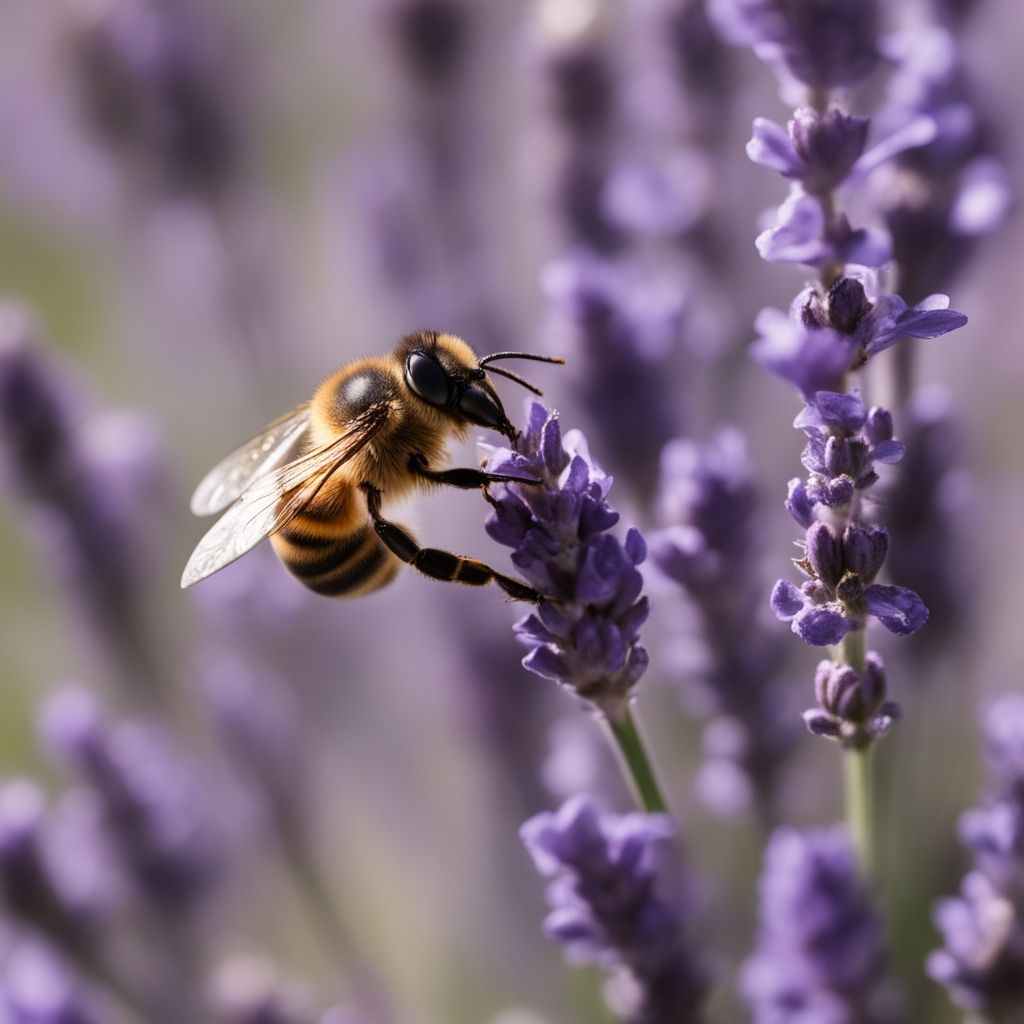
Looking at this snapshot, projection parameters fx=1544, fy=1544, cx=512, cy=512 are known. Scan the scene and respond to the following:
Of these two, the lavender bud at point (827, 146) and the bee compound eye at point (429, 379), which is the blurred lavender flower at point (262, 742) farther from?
the lavender bud at point (827, 146)

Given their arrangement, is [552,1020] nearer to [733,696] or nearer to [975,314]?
[733,696]

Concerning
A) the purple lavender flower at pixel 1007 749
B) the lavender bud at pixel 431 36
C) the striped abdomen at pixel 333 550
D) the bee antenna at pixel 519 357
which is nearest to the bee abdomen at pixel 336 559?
the striped abdomen at pixel 333 550

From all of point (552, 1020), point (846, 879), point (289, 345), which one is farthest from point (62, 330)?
point (846, 879)

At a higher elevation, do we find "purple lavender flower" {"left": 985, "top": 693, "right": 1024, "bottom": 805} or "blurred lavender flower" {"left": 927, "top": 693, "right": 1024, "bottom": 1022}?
"purple lavender flower" {"left": 985, "top": 693, "right": 1024, "bottom": 805}

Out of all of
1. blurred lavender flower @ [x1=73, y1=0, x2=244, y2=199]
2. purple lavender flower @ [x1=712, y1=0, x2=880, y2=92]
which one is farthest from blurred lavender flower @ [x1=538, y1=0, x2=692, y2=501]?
blurred lavender flower @ [x1=73, y1=0, x2=244, y2=199]

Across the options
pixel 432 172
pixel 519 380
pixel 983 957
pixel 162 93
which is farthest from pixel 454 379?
pixel 162 93

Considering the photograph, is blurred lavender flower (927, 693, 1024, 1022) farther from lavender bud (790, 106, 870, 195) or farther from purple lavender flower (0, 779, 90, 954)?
purple lavender flower (0, 779, 90, 954)
